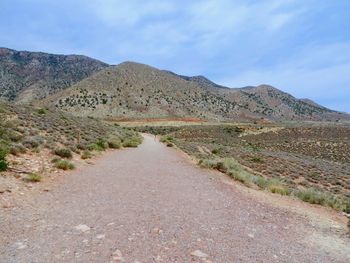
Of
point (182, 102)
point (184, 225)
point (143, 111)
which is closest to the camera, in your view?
point (184, 225)

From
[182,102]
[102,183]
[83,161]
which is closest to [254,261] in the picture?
[102,183]

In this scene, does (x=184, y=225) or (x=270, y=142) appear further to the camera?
(x=270, y=142)

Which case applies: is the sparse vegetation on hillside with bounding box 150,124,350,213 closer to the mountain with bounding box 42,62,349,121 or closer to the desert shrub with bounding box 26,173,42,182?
the desert shrub with bounding box 26,173,42,182

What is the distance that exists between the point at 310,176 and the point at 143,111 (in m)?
82.6

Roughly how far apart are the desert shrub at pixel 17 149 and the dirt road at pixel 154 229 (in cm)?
436

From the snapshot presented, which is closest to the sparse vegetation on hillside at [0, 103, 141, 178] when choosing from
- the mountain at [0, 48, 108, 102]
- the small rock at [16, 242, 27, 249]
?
the small rock at [16, 242, 27, 249]

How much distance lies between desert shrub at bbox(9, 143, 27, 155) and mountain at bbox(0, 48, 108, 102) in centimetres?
10911

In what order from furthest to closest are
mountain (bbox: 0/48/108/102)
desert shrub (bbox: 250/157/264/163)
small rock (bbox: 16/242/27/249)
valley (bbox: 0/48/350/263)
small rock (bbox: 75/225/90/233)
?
mountain (bbox: 0/48/108/102) < desert shrub (bbox: 250/157/264/163) < small rock (bbox: 75/225/90/233) < valley (bbox: 0/48/350/263) < small rock (bbox: 16/242/27/249)

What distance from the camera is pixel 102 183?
12.8m

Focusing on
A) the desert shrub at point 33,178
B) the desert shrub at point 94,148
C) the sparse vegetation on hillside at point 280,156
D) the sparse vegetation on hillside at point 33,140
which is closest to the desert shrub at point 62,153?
the sparse vegetation on hillside at point 33,140

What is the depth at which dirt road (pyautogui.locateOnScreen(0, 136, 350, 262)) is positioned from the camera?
6.17m

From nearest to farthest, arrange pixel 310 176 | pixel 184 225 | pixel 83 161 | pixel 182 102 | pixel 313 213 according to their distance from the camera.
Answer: pixel 184 225 → pixel 313 213 → pixel 83 161 → pixel 310 176 → pixel 182 102

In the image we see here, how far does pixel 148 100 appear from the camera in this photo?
370ft

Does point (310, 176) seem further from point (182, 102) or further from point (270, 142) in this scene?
point (182, 102)
